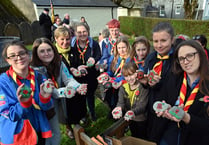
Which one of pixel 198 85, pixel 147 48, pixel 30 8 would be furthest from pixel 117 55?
pixel 30 8

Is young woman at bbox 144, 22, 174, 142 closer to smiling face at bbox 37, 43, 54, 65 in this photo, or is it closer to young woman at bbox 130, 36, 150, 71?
young woman at bbox 130, 36, 150, 71

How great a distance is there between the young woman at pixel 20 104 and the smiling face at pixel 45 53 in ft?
1.15

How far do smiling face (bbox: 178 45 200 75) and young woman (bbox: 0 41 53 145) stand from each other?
1619 mm

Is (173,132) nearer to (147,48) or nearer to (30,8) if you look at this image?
(147,48)

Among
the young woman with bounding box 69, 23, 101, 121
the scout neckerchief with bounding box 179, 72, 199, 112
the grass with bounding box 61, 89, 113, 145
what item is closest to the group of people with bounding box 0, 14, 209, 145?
the scout neckerchief with bounding box 179, 72, 199, 112

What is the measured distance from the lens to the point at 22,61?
180cm

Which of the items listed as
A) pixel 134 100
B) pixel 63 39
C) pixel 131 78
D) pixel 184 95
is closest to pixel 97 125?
pixel 134 100

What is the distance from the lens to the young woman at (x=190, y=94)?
1.58 metres

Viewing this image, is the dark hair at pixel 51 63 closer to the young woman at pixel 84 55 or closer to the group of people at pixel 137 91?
the group of people at pixel 137 91

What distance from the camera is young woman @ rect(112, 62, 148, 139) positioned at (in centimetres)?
227

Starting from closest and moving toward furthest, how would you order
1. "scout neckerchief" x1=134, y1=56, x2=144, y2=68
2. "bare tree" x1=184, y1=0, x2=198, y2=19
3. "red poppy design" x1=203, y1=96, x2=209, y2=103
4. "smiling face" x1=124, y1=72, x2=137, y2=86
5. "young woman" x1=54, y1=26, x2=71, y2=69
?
"red poppy design" x1=203, y1=96, x2=209, y2=103 → "smiling face" x1=124, y1=72, x2=137, y2=86 → "young woman" x1=54, y1=26, x2=71, y2=69 → "scout neckerchief" x1=134, y1=56, x2=144, y2=68 → "bare tree" x1=184, y1=0, x2=198, y2=19

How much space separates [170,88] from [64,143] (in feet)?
8.23

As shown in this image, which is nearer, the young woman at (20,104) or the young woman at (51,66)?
the young woman at (20,104)

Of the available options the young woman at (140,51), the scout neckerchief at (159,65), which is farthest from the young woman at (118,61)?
the scout neckerchief at (159,65)
